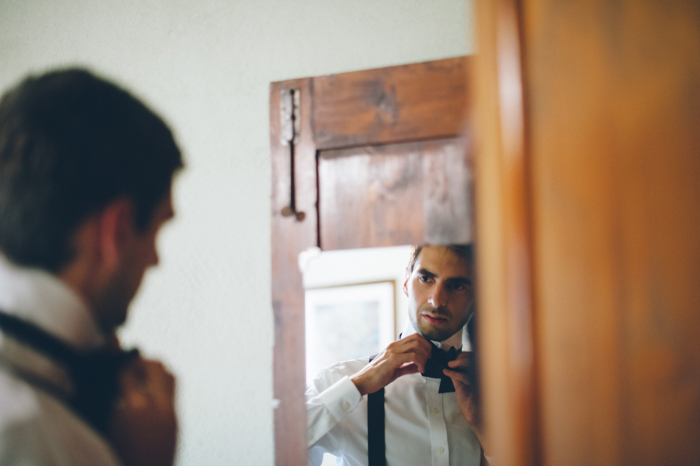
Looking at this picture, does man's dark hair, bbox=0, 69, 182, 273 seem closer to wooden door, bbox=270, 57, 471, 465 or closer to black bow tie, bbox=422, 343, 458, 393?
wooden door, bbox=270, 57, 471, 465

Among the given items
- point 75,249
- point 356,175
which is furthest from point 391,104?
point 75,249

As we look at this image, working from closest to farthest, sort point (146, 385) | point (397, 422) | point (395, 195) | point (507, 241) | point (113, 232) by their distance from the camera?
point (507, 241), point (113, 232), point (146, 385), point (395, 195), point (397, 422)

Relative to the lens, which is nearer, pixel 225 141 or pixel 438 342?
pixel 438 342

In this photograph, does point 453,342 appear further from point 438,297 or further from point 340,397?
point 340,397

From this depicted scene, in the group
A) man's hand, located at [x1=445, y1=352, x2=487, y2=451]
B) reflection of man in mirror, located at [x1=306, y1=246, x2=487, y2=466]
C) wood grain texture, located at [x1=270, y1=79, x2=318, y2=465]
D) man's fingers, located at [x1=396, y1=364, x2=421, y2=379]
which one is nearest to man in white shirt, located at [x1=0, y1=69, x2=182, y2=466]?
wood grain texture, located at [x1=270, y1=79, x2=318, y2=465]

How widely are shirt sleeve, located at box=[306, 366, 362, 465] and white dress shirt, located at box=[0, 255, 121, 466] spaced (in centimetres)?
51

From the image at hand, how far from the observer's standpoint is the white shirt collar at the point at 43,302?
1.78 ft

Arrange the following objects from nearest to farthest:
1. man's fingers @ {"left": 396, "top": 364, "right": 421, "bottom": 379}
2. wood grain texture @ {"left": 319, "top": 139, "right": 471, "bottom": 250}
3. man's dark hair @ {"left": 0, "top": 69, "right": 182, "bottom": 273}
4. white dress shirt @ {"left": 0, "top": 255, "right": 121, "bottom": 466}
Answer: white dress shirt @ {"left": 0, "top": 255, "right": 121, "bottom": 466} < man's dark hair @ {"left": 0, "top": 69, "right": 182, "bottom": 273} < wood grain texture @ {"left": 319, "top": 139, "right": 471, "bottom": 250} < man's fingers @ {"left": 396, "top": 364, "right": 421, "bottom": 379}

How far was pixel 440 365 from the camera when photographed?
1026 mm

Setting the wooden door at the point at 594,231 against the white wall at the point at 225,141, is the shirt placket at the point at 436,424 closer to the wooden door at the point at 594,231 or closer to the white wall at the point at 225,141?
the white wall at the point at 225,141

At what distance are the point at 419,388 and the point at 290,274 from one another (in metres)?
0.43

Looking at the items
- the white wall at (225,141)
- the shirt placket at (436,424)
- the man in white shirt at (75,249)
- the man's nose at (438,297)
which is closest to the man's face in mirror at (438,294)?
the man's nose at (438,297)

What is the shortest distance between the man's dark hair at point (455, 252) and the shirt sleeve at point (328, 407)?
289mm

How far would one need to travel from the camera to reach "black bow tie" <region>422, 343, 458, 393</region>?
3.35ft
